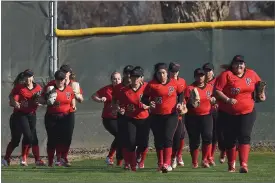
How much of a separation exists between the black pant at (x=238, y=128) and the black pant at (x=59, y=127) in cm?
325

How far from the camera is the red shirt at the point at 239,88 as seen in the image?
59.7ft

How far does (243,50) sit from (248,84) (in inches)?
250

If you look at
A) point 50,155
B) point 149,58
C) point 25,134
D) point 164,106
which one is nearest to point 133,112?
point 164,106

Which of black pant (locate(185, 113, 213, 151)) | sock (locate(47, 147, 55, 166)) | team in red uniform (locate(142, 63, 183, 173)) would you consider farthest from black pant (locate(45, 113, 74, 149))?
team in red uniform (locate(142, 63, 183, 173))

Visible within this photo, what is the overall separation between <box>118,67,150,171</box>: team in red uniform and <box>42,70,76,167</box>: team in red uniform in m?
1.72

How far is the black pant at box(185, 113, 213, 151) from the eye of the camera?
19922 millimetres

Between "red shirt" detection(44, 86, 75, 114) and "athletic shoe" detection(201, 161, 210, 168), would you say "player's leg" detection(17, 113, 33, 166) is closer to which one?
"red shirt" detection(44, 86, 75, 114)

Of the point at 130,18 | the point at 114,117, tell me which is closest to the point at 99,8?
the point at 130,18

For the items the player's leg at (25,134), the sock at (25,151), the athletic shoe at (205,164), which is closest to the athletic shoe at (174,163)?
the athletic shoe at (205,164)

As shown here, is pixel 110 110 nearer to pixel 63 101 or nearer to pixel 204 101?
pixel 63 101

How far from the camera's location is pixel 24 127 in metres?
21.1

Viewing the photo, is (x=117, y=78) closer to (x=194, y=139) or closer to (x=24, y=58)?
(x=194, y=139)

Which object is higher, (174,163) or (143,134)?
(143,134)

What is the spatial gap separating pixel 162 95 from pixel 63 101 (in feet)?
8.24
